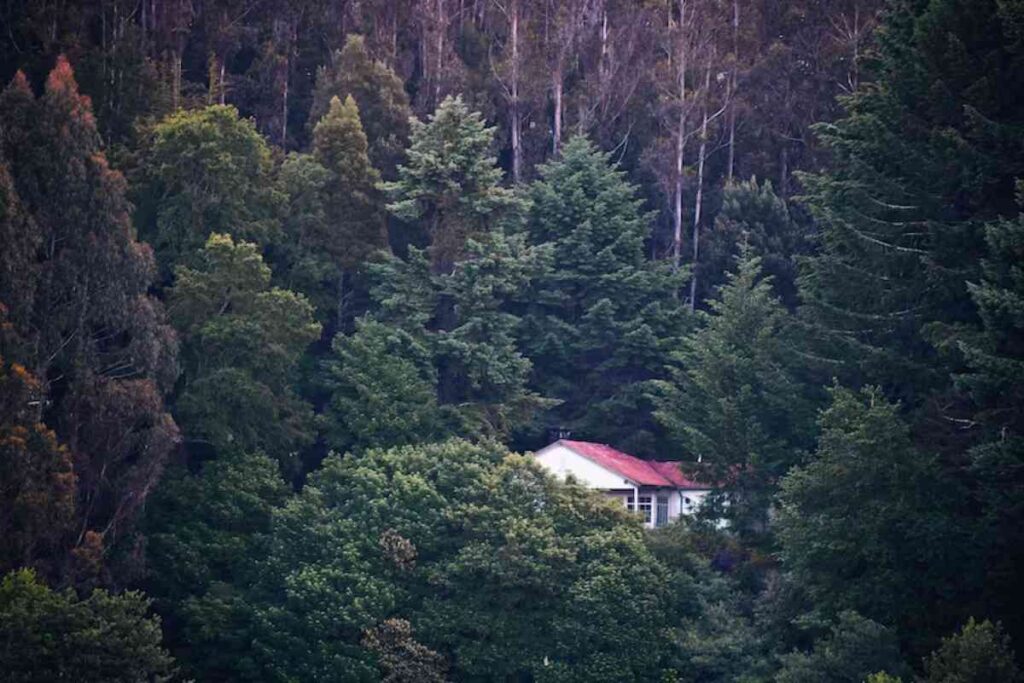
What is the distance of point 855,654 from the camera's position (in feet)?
97.1

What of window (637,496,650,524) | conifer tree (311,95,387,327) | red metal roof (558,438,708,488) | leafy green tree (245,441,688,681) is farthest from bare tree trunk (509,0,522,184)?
leafy green tree (245,441,688,681)

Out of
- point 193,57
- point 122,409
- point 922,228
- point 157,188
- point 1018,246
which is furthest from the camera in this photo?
point 193,57

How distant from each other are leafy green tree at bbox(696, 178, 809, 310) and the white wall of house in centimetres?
932

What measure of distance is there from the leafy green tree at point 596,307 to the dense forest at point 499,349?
0.42ft

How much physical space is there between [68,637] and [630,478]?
15002 millimetres

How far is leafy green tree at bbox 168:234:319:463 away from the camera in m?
39.4

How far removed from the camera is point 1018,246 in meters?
27.6

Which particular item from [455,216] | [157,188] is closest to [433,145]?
[455,216]

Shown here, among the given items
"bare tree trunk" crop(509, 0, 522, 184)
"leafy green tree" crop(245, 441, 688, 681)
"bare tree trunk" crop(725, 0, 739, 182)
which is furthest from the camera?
"bare tree trunk" crop(725, 0, 739, 182)

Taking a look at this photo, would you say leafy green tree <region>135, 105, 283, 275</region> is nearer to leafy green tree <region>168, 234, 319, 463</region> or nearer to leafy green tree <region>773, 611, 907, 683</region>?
leafy green tree <region>168, 234, 319, 463</region>

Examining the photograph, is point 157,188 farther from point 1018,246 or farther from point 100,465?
point 1018,246

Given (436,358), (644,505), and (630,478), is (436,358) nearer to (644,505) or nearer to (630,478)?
(630,478)

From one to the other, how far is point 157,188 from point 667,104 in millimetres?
17967

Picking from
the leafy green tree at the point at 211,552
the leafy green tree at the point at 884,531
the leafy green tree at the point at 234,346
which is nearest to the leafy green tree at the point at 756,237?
the leafy green tree at the point at 234,346
